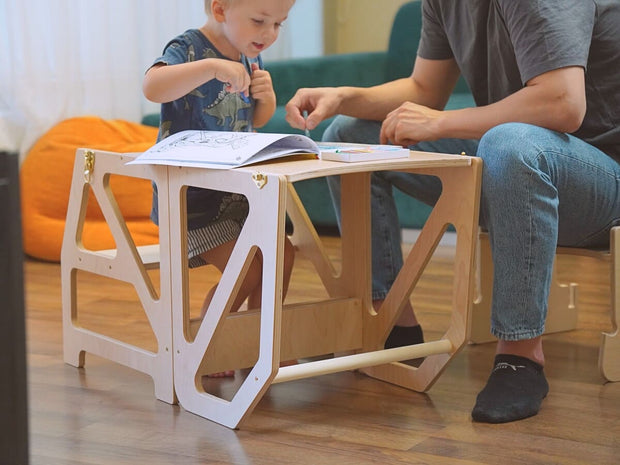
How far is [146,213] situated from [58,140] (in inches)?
12.4

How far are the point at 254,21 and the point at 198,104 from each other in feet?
0.53

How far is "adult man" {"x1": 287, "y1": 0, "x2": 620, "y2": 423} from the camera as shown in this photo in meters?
1.34

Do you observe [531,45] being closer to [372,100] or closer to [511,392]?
[372,100]

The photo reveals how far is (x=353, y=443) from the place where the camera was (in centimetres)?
124

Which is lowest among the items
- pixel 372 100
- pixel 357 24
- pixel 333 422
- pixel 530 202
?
pixel 333 422

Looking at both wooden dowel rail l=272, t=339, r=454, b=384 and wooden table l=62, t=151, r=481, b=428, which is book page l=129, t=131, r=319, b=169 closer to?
wooden table l=62, t=151, r=481, b=428

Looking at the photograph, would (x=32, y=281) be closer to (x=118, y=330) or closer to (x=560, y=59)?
(x=118, y=330)

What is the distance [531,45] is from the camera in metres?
1.38

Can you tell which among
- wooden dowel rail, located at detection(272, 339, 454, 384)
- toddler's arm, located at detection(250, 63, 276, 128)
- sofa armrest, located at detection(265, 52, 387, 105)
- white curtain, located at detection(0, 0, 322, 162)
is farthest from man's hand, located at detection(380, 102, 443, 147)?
sofa armrest, located at detection(265, 52, 387, 105)

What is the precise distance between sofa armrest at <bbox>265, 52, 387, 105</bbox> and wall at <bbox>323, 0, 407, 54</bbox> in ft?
2.09

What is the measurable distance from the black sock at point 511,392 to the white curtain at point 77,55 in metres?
1.65

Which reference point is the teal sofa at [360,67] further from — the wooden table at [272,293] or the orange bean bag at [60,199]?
the wooden table at [272,293]

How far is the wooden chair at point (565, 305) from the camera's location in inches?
58.8

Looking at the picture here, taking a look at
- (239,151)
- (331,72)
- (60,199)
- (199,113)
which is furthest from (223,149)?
(331,72)
